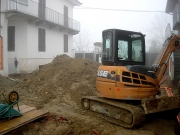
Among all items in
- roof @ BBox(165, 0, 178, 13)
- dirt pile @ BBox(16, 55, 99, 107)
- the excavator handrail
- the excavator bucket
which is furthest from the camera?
roof @ BBox(165, 0, 178, 13)

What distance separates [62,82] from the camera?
32.9ft

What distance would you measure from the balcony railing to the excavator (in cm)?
1006

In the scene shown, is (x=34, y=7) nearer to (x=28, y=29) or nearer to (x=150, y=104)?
(x=28, y=29)

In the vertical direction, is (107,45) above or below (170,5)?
below

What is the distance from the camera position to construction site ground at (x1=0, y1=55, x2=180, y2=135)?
190 inches

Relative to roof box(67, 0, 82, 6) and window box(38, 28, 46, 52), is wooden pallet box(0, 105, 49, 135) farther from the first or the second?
roof box(67, 0, 82, 6)

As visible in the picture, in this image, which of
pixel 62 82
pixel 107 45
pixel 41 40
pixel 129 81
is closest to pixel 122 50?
pixel 107 45

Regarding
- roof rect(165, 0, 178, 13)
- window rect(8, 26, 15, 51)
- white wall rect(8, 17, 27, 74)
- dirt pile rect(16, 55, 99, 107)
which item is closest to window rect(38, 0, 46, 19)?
white wall rect(8, 17, 27, 74)

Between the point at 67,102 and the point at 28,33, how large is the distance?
29.2ft

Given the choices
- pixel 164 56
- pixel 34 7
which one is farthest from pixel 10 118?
pixel 34 7

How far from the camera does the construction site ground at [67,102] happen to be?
190 inches

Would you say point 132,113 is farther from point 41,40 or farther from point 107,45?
point 41,40

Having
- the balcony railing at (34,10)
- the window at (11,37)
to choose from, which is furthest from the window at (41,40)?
the window at (11,37)

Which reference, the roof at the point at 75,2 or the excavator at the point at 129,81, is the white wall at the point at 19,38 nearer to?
the roof at the point at 75,2
